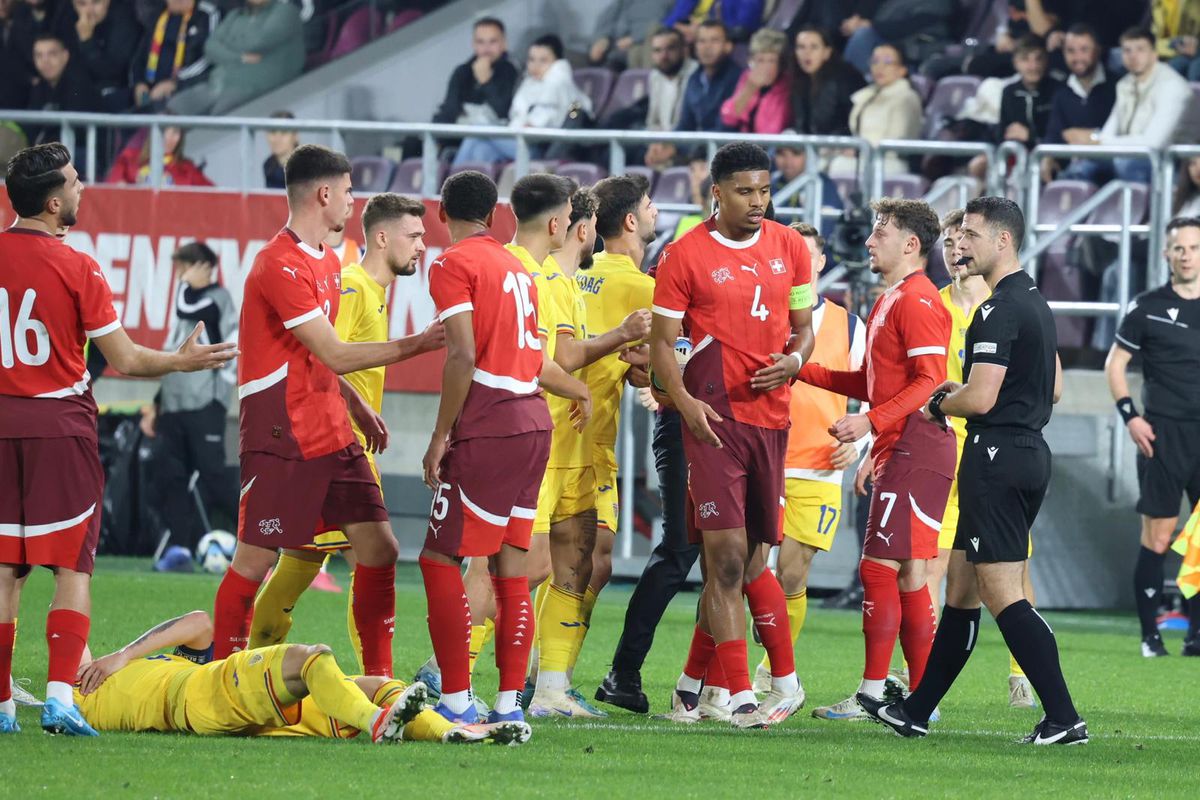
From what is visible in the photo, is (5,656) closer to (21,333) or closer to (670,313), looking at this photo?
(21,333)

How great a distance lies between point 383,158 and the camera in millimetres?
17625

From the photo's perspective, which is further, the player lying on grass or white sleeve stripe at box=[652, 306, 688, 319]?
white sleeve stripe at box=[652, 306, 688, 319]

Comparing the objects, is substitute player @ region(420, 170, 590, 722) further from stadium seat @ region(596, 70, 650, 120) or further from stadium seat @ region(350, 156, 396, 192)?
stadium seat @ region(596, 70, 650, 120)

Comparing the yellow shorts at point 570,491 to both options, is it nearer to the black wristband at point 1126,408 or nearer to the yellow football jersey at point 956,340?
the yellow football jersey at point 956,340

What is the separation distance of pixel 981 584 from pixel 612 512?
1856 mm

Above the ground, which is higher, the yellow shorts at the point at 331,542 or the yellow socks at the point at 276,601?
the yellow shorts at the point at 331,542

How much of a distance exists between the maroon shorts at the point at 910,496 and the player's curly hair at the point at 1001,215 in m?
0.97

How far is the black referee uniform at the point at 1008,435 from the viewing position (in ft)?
23.1

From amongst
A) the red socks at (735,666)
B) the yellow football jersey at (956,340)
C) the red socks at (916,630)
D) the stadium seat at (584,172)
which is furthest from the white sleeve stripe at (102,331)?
the stadium seat at (584,172)

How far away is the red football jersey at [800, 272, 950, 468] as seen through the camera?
7.60 m

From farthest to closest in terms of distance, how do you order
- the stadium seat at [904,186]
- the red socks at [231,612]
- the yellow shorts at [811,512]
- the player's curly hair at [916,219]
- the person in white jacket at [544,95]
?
the person in white jacket at [544,95] → the stadium seat at [904,186] → the yellow shorts at [811,512] → the player's curly hair at [916,219] → the red socks at [231,612]

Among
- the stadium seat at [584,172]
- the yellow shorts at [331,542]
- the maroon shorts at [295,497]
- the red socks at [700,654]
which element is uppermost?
the stadium seat at [584,172]

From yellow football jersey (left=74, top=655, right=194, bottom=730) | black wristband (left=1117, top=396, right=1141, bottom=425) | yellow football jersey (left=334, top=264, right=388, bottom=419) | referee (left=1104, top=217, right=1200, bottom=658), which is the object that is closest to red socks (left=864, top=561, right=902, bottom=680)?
yellow football jersey (left=334, top=264, right=388, bottom=419)

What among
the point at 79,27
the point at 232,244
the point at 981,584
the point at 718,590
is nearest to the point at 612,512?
the point at 718,590
